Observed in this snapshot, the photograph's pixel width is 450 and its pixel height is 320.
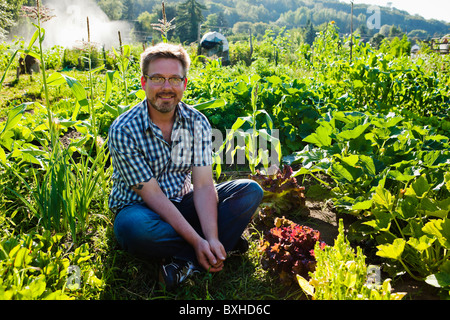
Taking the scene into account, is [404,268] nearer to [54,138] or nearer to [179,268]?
[179,268]

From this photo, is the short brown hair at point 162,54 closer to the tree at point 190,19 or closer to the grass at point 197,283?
the grass at point 197,283

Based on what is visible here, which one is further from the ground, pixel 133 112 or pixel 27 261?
pixel 133 112

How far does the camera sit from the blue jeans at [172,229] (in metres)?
1.67

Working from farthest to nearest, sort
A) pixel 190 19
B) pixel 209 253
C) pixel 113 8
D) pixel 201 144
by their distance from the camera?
pixel 113 8
pixel 190 19
pixel 201 144
pixel 209 253

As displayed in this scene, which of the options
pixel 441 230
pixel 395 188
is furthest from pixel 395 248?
pixel 395 188

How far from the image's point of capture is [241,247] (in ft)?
6.24

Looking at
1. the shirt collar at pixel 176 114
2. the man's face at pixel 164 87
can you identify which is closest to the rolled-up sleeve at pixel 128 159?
the shirt collar at pixel 176 114

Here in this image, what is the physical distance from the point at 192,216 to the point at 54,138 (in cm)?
85

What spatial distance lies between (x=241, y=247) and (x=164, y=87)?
0.91 metres

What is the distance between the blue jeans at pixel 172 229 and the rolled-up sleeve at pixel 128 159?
156 millimetres

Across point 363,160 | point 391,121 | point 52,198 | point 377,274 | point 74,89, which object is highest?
point 74,89

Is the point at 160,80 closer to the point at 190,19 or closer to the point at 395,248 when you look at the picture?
the point at 395,248
